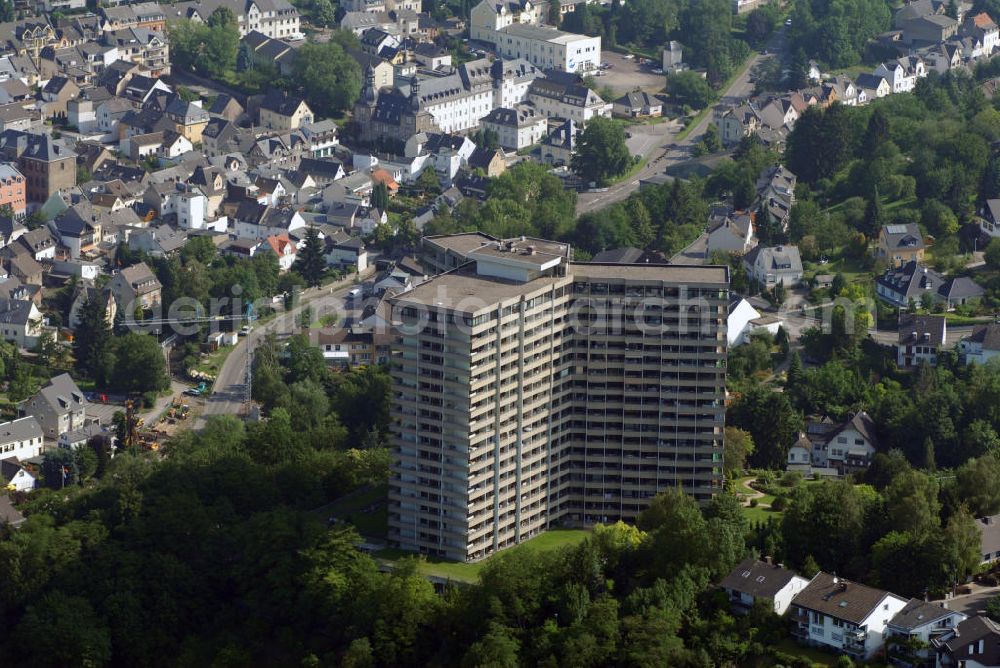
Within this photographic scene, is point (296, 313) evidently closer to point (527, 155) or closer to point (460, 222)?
point (460, 222)

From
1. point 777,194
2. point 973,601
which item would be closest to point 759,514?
point 973,601

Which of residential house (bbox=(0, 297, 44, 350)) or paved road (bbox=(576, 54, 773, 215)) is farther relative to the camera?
paved road (bbox=(576, 54, 773, 215))

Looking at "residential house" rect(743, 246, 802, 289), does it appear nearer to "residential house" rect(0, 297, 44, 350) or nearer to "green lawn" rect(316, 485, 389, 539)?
"green lawn" rect(316, 485, 389, 539)

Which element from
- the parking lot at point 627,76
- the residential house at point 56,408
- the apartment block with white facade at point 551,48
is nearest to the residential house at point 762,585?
the residential house at point 56,408

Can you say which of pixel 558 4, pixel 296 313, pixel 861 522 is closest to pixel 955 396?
pixel 861 522

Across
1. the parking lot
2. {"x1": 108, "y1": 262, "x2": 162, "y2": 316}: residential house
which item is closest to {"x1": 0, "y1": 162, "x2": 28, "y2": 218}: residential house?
{"x1": 108, "y1": 262, "x2": 162, "y2": 316}: residential house

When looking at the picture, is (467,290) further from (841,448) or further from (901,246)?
(901,246)
